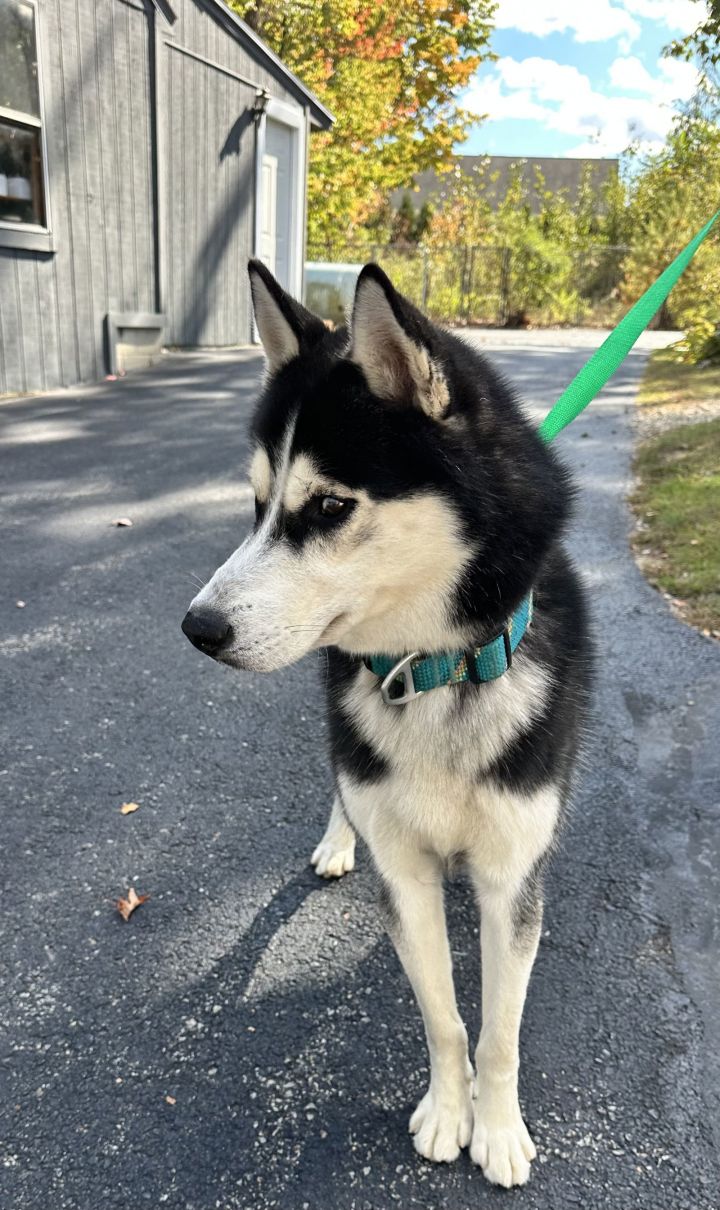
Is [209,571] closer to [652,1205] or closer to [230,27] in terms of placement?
[652,1205]

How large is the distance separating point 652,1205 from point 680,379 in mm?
10817

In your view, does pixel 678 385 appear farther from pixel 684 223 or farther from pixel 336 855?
pixel 684 223

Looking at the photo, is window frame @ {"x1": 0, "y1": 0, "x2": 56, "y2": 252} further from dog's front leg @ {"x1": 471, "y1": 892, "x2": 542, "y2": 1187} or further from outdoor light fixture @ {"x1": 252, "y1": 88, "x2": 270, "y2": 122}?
dog's front leg @ {"x1": 471, "y1": 892, "x2": 542, "y2": 1187}

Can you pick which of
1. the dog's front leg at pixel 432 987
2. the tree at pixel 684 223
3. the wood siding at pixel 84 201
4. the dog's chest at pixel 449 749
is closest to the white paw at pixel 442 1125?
the dog's front leg at pixel 432 987

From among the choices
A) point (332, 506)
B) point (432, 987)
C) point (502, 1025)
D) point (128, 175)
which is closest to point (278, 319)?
point (332, 506)

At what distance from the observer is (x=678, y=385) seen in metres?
10.4

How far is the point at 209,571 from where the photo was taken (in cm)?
466

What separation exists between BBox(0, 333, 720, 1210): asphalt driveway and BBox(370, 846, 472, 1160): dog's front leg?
0.08 m

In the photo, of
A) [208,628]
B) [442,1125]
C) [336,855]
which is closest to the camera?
[208,628]

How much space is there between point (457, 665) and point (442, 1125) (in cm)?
100

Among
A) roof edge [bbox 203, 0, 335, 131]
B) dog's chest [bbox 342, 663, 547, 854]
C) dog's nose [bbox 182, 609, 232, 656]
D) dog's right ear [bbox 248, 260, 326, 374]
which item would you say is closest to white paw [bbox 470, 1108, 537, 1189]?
dog's chest [bbox 342, 663, 547, 854]

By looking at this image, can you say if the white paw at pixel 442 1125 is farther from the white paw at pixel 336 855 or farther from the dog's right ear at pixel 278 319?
the dog's right ear at pixel 278 319

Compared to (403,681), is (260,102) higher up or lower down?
higher up

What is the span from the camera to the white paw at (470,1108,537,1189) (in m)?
1.69
